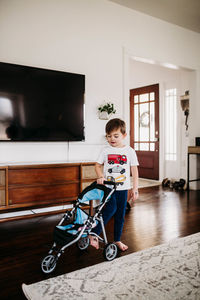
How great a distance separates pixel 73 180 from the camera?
3109 millimetres

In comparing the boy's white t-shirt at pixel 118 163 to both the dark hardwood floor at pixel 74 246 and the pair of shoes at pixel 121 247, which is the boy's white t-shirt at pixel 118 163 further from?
the dark hardwood floor at pixel 74 246

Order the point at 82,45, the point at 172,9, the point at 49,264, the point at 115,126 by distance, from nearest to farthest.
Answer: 1. the point at 49,264
2. the point at 115,126
3. the point at 82,45
4. the point at 172,9

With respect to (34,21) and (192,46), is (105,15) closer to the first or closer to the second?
(34,21)

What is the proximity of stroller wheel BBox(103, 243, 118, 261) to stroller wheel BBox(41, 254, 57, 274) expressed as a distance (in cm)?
39

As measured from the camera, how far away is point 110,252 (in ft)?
6.64

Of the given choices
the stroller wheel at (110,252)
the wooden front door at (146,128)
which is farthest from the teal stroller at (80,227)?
the wooden front door at (146,128)

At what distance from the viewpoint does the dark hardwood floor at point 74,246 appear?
184cm

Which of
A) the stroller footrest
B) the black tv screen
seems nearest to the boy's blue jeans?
the stroller footrest

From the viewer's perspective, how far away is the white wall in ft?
Answer: 10.3

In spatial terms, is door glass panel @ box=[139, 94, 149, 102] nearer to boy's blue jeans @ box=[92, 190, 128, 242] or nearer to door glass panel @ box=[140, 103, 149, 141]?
door glass panel @ box=[140, 103, 149, 141]

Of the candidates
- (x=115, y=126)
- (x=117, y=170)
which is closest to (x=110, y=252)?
(x=117, y=170)

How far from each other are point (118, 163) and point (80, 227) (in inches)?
23.8

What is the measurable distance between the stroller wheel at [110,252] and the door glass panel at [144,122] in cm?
459

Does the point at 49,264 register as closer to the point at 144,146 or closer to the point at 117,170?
the point at 117,170
